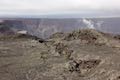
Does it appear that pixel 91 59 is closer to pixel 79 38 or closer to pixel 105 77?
pixel 105 77

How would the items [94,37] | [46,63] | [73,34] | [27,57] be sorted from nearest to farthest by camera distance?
1. [46,63]
2. [27,57]
3. [94,37]
4. [73,34]

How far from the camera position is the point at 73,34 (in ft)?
224

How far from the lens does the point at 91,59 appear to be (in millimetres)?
40844

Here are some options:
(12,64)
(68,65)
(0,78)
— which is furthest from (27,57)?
(0,78)

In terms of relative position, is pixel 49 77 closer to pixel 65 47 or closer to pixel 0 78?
pixel 0 78

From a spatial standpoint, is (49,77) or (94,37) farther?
(94,37)

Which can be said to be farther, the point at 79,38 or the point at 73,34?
the point at 73,34

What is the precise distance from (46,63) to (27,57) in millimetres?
5913

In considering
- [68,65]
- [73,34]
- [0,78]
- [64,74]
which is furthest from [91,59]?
[73,34]

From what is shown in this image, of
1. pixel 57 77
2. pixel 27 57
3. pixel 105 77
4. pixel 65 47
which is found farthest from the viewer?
pixel 65 47

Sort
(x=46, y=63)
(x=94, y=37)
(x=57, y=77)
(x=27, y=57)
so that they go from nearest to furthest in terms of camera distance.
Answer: (x=57, y=77) < (x=46, y=63) < (x=27, y=57) < (x=94, y=37)

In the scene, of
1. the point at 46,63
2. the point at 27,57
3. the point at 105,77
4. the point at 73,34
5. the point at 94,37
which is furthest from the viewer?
the point at 73,34

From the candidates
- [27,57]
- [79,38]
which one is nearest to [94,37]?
[79,38]

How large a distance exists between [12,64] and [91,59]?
10567 mm
